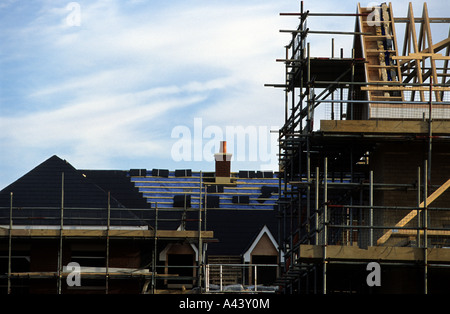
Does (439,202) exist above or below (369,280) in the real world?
above

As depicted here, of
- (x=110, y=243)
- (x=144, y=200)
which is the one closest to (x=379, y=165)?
(x=110, y=243)

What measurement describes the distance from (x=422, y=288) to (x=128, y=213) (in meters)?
14.4

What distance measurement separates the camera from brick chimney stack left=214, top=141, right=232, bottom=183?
54625 millimetres

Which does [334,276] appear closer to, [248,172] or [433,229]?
[433,229]

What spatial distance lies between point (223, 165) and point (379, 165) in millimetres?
23402

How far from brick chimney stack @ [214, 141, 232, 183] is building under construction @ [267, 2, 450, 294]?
715 inches

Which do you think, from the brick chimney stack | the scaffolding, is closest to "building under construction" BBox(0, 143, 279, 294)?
the scaffolding

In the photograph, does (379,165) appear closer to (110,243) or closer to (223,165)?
(110,243)

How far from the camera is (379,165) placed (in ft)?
105

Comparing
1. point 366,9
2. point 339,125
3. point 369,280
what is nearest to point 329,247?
point 369,280

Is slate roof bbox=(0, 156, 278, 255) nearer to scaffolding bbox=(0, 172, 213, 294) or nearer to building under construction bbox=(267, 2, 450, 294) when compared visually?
scaffolding bbox=(0, 172, 213, 294)

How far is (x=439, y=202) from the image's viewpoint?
31.6 m

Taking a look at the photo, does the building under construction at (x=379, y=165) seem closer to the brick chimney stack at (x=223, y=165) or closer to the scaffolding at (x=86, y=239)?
the scaffolding at (x=86, y=239)
